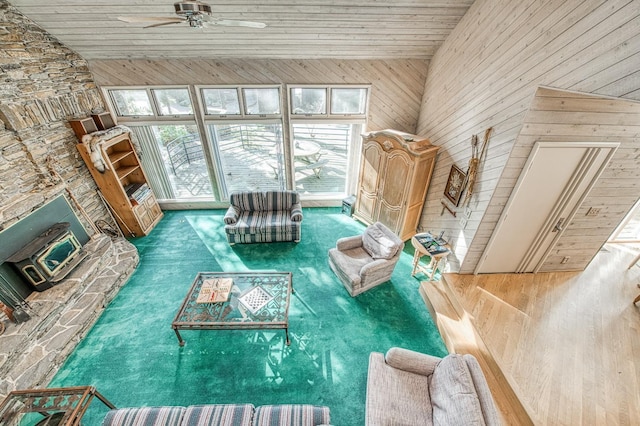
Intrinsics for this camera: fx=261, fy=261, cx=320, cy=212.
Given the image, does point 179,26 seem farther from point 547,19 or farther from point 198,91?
point 547,19

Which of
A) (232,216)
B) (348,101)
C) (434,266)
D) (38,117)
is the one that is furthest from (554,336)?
(38,117)

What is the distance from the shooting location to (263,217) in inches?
198

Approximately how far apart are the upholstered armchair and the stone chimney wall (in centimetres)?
423

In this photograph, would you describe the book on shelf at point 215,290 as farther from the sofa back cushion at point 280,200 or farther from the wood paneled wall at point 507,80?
the wood paneled wall at point 507,80

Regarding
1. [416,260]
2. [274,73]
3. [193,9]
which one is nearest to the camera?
[193,9]

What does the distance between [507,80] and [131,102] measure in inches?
237

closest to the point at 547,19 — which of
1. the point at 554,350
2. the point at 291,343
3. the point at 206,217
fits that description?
the point at 554,350

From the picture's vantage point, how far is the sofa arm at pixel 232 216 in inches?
186

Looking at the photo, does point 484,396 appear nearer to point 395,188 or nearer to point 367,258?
point 367,258

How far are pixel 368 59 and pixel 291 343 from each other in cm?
470

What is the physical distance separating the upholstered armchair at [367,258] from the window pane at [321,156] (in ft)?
7.26

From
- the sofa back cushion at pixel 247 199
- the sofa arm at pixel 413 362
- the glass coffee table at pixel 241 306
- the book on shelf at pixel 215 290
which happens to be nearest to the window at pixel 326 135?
the sofa back cushion at pixel 247 199

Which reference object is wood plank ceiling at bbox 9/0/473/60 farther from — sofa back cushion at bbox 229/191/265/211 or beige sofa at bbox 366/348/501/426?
beige sofa at bbox 366/348/501/426

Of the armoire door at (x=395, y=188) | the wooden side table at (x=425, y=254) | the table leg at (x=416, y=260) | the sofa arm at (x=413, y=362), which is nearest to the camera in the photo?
the sofa arm at (x=413, y=362)
